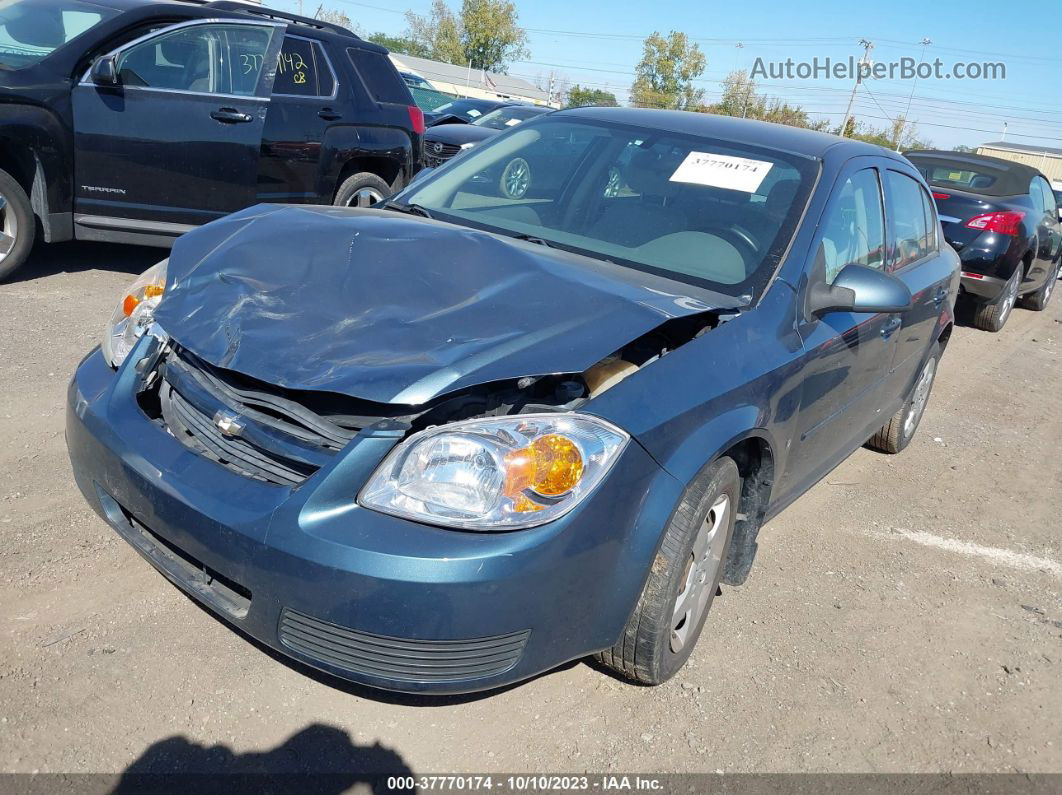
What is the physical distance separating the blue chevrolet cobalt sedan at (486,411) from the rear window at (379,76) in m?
4.52

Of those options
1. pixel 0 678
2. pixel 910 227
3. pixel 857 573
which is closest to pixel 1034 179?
pixel 910 227

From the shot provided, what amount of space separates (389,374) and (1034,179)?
10143 mm

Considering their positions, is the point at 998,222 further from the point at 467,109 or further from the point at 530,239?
the point at 467,109

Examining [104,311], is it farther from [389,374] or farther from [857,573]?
[857,573]

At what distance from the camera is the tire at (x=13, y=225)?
5566 mm

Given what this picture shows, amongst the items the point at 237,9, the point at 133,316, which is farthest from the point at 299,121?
the point at 133,316

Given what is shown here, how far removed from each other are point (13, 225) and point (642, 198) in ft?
14.1

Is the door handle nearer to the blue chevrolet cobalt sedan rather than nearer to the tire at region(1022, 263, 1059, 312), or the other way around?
the blue chevrolet cobalt sedan

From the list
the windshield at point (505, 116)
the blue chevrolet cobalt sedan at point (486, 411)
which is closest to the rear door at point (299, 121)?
the blue chevrolet cobalt sedan at point (486, 411)

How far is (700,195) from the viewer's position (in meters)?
3.40

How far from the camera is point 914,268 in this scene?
427cm

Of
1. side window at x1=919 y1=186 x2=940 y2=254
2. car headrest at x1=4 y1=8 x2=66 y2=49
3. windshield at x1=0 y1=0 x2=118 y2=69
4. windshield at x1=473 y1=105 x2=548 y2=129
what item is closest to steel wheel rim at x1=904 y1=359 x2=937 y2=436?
side window at x1=919 y1=186 x2=940 y2=254

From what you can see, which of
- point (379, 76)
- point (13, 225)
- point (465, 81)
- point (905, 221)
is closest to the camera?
point (905, 221)

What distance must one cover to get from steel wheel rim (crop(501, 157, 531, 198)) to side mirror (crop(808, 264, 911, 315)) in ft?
4.27
